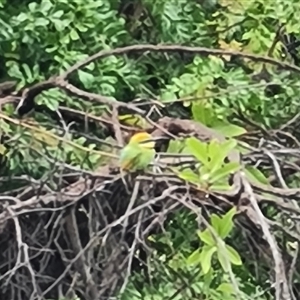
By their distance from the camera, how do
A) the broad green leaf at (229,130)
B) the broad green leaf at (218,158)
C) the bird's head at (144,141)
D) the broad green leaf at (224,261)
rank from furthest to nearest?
the broad green leaf at (229,130), the bird's head at (144,141), the broad green leaf at (218,158), the broad green leaf at (224,261)

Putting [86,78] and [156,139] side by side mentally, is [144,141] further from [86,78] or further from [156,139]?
[86,78]

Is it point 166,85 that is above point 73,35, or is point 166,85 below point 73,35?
below

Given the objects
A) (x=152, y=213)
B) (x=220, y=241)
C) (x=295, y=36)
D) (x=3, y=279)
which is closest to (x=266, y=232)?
(x=220, y=241)

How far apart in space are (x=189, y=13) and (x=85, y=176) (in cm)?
64

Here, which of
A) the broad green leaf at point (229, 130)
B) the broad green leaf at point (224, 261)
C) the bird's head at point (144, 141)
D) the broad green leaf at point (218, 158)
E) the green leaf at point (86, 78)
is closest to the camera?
the broad green leaf at point (224, 261)

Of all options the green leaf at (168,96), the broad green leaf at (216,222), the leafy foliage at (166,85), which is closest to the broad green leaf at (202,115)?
the leafy foliage at (166,85)

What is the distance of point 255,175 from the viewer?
1438mm

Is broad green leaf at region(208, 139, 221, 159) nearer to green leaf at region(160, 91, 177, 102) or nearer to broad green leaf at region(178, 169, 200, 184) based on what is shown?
broad green leaf at region(178, 169, 200, 184)

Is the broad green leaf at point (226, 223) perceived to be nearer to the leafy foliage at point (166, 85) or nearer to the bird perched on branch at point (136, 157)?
the leafy foliage at point (166, 85)

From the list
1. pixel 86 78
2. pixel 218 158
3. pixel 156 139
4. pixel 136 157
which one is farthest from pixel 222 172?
pixel 86 78

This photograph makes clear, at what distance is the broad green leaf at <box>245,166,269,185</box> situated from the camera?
1414mm

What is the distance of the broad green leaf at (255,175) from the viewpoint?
141 cm

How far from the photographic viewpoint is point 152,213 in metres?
1.41

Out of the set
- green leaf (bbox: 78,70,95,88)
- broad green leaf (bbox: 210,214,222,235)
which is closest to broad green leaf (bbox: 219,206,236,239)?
broad green leaf (bbox: 210,214,222,235)
